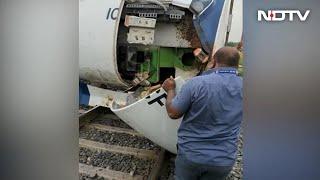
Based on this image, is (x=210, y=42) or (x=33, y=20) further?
(x=33, y=20)

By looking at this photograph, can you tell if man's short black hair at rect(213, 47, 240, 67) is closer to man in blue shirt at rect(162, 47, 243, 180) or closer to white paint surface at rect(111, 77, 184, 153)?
man in blue shirt at rect(162, 47, 243, 180)

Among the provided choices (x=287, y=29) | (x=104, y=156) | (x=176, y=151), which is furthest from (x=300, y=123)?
(x=104, y=156)

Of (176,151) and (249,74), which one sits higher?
(249,74)

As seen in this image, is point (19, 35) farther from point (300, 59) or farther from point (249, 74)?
point (300, 59)

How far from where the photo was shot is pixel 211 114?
1269mm

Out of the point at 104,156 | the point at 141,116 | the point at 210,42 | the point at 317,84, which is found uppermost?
the point at 210,42

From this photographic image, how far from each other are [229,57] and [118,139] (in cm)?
47

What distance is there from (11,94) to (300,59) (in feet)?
3.10

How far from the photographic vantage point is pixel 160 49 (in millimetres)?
1318

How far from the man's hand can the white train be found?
0.02 metres

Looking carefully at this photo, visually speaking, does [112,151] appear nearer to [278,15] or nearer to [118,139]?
[118,139]

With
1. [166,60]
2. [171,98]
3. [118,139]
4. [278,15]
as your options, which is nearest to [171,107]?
[171,98]

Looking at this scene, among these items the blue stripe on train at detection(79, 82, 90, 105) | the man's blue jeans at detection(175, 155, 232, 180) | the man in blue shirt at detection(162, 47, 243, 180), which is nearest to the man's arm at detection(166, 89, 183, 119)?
the man in blue shirt at detection(162, 47, 243, 180)

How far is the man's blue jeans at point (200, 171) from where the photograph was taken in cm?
127
